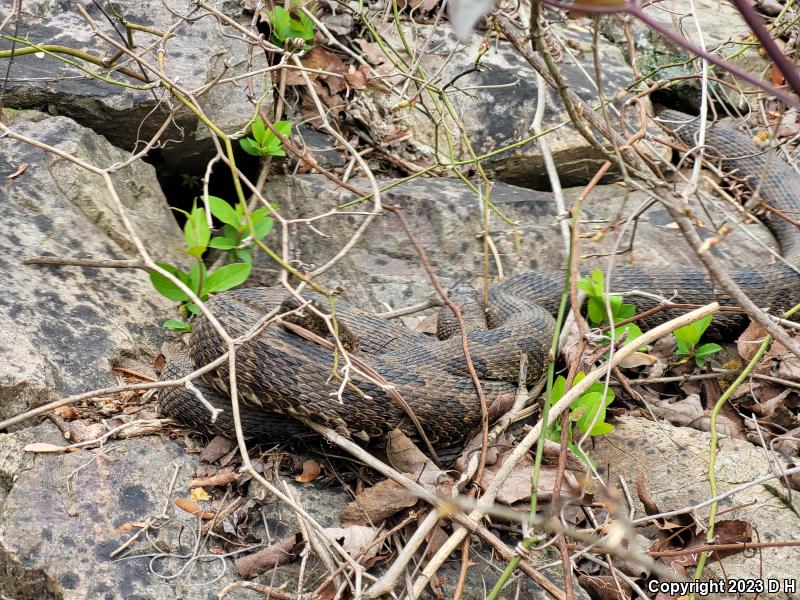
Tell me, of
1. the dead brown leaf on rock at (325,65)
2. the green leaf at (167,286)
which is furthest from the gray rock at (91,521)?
the dead brown leaf on rock at (325,65)

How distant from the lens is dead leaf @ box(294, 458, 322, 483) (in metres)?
3.38

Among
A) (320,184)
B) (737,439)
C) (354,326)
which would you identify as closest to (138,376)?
(354,326)

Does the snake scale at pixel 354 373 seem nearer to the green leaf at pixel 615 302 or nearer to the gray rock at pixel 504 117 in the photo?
the green leaf at pixel 615 302

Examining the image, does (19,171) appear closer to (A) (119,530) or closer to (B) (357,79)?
(A) (119,530)

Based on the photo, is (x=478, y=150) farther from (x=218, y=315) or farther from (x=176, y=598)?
(x=176, y=598)

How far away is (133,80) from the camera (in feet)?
16.3

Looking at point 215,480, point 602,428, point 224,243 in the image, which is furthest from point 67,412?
point 602,428

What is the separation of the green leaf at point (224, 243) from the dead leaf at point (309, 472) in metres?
1.49

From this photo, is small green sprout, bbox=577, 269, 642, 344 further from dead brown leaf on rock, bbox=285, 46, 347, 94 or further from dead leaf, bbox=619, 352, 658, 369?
dead brown leaf on rock, bbox=285, 46, 347, 94

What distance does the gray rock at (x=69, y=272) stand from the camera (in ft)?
11.9

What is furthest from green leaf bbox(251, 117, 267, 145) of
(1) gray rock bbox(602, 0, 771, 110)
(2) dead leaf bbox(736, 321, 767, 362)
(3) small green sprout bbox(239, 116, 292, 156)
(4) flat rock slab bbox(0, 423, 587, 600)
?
(1) gray rock bbox(602, 0, 771, 110)

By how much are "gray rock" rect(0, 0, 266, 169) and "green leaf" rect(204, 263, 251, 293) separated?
4.14 feet

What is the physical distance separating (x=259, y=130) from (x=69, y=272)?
4.91 ft

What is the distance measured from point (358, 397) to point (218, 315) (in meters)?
0.79
